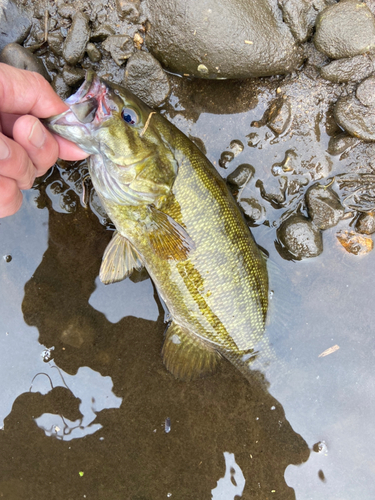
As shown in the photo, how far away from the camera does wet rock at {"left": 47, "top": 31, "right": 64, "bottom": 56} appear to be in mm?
2900

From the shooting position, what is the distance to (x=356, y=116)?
2893mm

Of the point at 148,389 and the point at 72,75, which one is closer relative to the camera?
the point at 72,75

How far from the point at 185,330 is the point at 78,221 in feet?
4.74

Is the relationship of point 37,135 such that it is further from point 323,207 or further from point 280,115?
point 323,207

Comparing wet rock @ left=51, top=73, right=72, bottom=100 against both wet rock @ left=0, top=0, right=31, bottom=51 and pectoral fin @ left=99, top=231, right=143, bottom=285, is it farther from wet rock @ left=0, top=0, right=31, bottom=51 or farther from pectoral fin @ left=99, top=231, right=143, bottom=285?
pectoral fin @ left=99, top=231, right=143, bottom=285

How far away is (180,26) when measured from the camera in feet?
8.98

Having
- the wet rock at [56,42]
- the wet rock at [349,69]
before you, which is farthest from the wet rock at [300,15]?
the wet rock at [56,42]

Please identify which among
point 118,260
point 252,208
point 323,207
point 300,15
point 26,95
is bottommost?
point 118,260

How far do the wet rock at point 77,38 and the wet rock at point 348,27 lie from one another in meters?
1.92

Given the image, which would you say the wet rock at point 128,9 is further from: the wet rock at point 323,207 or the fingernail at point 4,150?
the wet rock at point 323,207

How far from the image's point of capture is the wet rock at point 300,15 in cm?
278

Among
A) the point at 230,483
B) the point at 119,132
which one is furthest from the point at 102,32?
the point at 230,483

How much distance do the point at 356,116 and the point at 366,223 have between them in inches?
36.5

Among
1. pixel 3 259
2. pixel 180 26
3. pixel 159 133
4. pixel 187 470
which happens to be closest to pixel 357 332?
pixel 187 470
